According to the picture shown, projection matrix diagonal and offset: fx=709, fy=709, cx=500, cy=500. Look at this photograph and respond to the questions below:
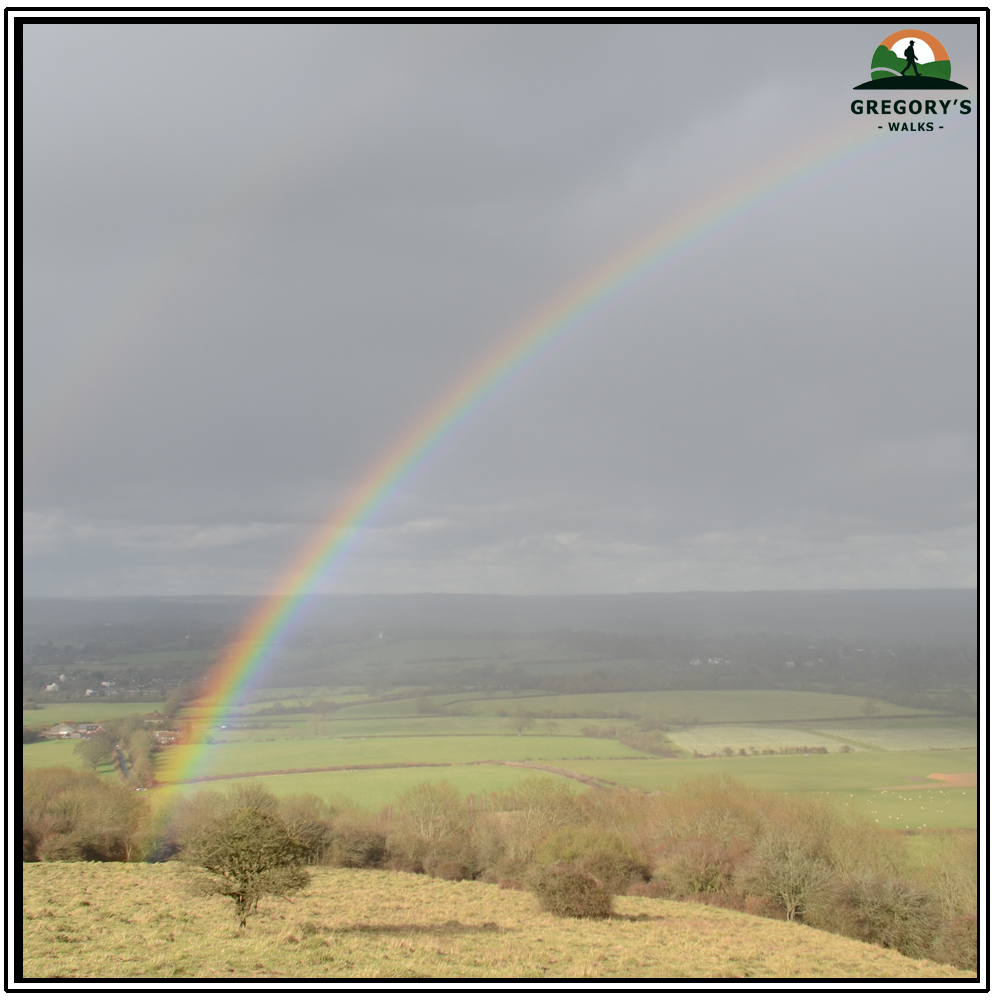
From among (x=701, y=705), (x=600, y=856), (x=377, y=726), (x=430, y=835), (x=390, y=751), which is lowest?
(x=377, y=726)

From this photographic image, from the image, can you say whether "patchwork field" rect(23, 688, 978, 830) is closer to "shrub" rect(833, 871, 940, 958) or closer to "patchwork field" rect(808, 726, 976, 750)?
"patchwork field" rect(808, 726, 976, 750)

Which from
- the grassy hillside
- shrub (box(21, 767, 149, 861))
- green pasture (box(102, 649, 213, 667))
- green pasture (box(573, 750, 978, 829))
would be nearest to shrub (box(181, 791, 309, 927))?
the grassy hillside

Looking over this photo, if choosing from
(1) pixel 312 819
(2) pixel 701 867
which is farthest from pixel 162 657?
(2) pixel 701 867

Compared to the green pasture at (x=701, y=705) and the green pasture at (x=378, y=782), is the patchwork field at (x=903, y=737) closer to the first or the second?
the green pasture at (x=701, y=705)

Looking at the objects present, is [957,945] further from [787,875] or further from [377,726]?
[377,726]
